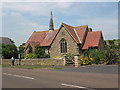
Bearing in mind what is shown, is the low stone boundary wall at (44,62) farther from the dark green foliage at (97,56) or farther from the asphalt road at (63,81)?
the asphalt road at (63,81)

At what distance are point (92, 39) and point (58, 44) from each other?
25.1 feet

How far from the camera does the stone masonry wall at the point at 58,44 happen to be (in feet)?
113

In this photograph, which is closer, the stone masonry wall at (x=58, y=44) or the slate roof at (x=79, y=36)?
the slate roof at (x=79, y=36)

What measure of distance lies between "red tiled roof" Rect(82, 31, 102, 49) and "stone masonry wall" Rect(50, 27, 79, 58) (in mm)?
2469

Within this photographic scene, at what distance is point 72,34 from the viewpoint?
3506cm

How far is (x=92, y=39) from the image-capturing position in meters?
35.3

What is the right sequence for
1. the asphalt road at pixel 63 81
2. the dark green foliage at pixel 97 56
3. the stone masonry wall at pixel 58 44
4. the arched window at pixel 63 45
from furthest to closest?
the arched window at pixel 63 45 < the stone masonry wall at pixel 58 44 < the dark green foliage at pixel 97 56 < the asphalt road at pixel 63 81

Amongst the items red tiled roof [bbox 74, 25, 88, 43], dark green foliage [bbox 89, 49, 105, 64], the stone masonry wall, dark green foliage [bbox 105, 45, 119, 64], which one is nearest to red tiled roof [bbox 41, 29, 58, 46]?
the stone masonry wall

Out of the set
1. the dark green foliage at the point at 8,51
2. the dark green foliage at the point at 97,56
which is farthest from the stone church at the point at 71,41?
the dark green foliage at the point at 97,56

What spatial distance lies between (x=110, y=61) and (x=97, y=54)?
202 centimetres

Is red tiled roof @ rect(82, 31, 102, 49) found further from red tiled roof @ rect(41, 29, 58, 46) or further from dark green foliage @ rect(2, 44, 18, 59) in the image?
dark green foliage @ rect(2, 44, 18, 59)

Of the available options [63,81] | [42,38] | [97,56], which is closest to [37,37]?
[42,38]

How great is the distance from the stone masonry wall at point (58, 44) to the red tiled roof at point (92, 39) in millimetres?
2469

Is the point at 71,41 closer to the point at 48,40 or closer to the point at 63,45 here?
the point at 63,45
